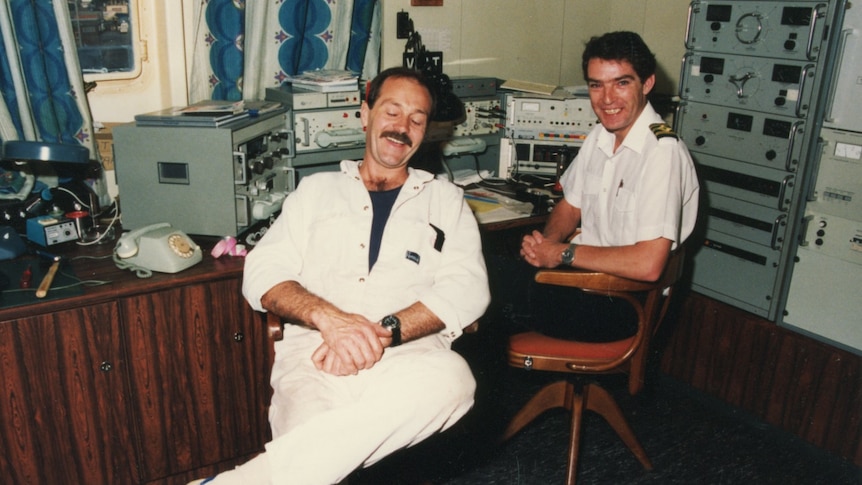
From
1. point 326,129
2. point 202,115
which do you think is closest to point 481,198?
point 326,129

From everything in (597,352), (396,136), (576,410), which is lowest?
(576,410)

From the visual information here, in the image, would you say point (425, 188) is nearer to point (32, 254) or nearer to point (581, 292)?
point (581, 292)

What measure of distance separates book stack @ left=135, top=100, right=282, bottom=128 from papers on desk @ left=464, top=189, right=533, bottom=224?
86 centimetres

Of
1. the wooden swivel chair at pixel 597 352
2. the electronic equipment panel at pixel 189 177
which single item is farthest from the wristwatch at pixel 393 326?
the electronic equipment panel at pixel 189 177

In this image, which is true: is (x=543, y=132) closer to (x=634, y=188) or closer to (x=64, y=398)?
(x=634, y=188)

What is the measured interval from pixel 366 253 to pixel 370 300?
0.43 ft

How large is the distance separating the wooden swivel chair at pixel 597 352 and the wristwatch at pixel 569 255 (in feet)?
0.16

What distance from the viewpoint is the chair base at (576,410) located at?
7.58 ft

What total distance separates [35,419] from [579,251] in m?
1.61

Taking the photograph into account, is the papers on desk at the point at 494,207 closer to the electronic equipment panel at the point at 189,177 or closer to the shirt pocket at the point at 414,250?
the shirt pocket at the point at 414,250

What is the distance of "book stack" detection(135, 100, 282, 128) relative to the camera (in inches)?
85.2

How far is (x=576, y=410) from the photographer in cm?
235

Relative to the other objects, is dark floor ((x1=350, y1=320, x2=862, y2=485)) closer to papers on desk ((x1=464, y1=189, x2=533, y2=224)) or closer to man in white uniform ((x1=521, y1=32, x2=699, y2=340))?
man in white uniform ((x1=521, y1=32, x2=699, y2=340))

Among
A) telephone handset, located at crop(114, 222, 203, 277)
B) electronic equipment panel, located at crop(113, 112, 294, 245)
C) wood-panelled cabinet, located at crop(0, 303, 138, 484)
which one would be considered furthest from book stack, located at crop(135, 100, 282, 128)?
wood-panelled cabinet, located at crop(0, 303, 138, 484)
